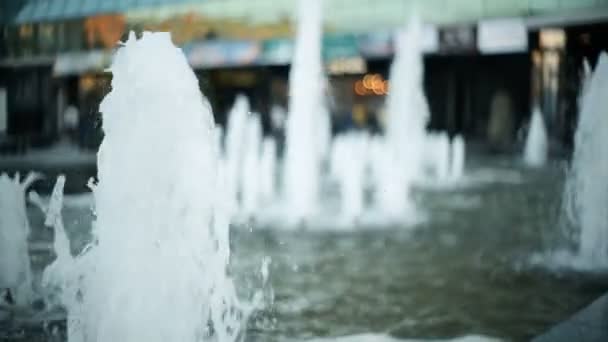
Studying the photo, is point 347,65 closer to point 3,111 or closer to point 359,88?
point 359,88

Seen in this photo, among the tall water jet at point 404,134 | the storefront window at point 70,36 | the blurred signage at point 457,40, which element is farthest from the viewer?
the storefront window at point 70,36

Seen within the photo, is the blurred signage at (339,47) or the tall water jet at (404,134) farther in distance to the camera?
the blurred signage at (339,47)

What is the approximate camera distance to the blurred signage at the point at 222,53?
37031 millimetres

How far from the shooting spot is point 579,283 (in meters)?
7.63

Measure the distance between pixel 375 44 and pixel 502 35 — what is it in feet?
17.6

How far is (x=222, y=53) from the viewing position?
124 ft

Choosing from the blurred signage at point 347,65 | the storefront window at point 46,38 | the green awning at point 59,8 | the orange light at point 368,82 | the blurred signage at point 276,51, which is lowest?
the orange light at point 368,82

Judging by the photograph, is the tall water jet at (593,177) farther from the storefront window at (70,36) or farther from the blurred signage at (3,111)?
the blurred signage at (3,111)

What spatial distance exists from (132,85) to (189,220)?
3.18ft

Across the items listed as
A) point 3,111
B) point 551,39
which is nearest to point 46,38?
point 3,111

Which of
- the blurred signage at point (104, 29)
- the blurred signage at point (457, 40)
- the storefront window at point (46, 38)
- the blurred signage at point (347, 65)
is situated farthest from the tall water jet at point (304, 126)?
the storefront window at point (46, 38)

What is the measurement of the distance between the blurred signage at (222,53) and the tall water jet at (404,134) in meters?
6.83

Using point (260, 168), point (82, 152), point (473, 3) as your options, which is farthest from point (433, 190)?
point (82, 152)

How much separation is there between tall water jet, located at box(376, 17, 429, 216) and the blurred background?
1152 millimetres
